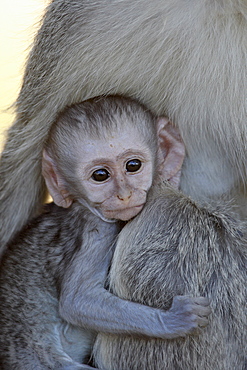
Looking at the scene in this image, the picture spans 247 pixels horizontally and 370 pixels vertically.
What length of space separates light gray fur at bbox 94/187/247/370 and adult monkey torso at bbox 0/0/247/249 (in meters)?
0.25

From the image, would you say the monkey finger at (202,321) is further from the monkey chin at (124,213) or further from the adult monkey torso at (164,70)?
the adult monkey torso at (164,70)

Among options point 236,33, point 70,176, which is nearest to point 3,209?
point 70,176

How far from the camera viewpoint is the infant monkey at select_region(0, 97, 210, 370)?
6.39ft

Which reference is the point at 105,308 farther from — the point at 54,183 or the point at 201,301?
the point at 54,183

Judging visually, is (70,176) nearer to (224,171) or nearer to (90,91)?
(90,91)

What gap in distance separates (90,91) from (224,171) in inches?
17.6

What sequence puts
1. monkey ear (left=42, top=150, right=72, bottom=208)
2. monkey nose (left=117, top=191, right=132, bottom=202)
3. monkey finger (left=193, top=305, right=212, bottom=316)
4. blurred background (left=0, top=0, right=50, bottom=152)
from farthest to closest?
blurred background (left=0, top=0, right=50, bottom=152), monkey ear (left=42, top=150, right=72, bottom=208), monkey nose (left=117, top=191, right=132, bottom=202), monkey finger (left=193, top=305, right=212, bottom=316)

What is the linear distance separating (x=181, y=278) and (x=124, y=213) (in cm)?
23

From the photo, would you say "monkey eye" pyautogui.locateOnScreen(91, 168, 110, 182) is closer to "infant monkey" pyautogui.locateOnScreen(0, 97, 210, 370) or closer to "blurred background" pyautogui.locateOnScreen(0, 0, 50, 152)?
"infant monkey" pyautogui.locateOnScreen(0, 97, 210, 370)

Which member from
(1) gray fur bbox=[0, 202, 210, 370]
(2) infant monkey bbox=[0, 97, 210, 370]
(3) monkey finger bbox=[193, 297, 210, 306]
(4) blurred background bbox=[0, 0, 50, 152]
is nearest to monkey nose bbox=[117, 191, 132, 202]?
(2) infant monkey bbox=[0, 97, 210, 370]

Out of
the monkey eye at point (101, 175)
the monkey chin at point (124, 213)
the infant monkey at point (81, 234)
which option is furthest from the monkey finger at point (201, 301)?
the monkey eye at point (101, 175)

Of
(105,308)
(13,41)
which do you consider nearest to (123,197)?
(105,308)

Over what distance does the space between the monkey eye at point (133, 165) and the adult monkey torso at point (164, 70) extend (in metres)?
0.22

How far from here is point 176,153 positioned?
6.98 ft
